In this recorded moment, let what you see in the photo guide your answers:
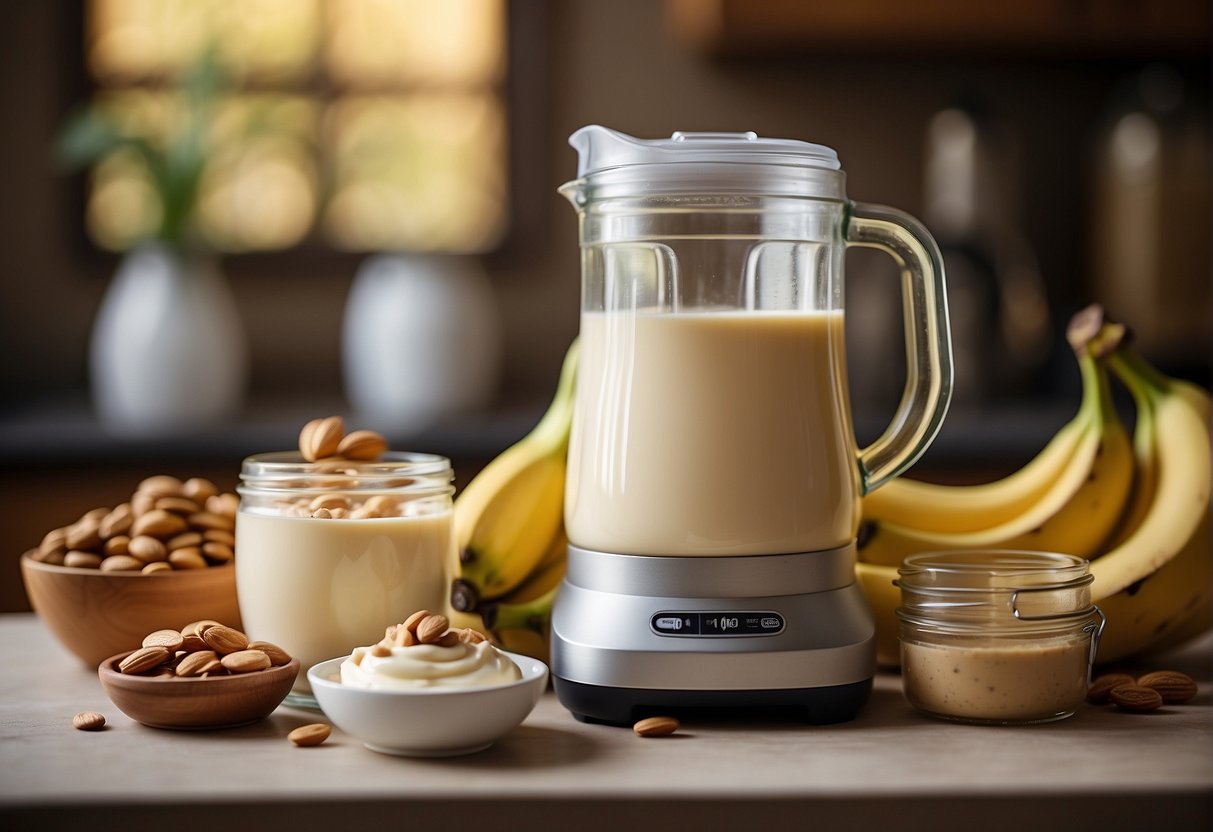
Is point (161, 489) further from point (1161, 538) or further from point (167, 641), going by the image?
point (1161, 538)

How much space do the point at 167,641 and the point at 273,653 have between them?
0.06m

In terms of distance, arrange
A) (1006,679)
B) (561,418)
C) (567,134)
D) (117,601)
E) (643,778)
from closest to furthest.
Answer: (643,778)
(1006,679)
(117,601)
(561,418)
(567,134)

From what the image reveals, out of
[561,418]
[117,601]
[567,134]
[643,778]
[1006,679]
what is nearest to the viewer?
[643,778]

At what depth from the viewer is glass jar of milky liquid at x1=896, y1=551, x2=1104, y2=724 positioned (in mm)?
795

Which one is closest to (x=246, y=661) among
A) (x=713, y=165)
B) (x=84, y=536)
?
(x=84, y=536)

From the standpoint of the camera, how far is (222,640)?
0.80 meters

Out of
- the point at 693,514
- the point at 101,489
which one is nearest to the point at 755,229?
the point at 693,514

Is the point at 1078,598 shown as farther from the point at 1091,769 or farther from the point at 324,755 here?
the point at 324,755

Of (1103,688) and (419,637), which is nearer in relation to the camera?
(419,637)

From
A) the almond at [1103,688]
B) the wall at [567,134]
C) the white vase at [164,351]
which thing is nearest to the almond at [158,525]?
the almond at [1103,688]

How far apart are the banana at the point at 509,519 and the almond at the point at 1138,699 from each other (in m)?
0.40

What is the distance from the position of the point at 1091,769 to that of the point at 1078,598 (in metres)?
0.14

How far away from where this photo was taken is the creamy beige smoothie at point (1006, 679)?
79 centimetres

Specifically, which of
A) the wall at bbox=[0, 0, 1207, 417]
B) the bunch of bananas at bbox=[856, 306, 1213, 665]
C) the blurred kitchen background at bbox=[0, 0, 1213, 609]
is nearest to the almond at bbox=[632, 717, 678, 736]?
the bunch of bananas at bbox=[856, 306, 1213, 665]
